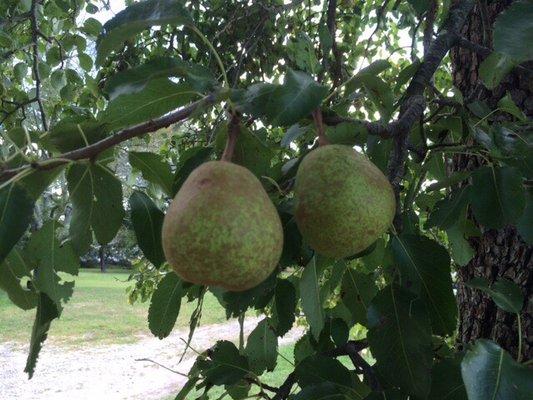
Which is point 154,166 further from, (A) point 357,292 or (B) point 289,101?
(A) point 357,292

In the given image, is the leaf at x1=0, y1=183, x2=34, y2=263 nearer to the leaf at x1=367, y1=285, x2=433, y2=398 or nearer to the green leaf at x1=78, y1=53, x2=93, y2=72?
the leaf at x1=367, y1=285, x2=433, y2=398

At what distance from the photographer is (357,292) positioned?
1.45 m

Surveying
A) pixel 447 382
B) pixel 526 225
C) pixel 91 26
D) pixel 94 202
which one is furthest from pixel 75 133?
pixel 91 26

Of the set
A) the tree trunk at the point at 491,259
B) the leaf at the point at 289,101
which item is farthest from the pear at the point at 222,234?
the tree trunk at the point at 491,259

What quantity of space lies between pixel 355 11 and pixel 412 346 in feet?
8.35

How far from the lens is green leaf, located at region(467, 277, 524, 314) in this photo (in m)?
1.14

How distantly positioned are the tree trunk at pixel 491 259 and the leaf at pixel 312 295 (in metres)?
0.75

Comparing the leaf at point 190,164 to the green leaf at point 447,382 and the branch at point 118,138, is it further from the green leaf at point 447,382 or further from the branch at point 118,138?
the green leaf at point 447,382

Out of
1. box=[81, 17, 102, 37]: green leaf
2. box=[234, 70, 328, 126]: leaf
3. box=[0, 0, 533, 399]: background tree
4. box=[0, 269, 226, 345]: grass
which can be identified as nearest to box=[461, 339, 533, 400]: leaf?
box=[0, 0, 533, 399]: background tree

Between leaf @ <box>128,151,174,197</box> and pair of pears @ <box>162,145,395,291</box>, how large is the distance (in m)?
0.40

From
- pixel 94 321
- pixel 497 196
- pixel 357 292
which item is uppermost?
pixel 497 196

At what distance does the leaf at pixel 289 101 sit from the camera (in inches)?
32.2

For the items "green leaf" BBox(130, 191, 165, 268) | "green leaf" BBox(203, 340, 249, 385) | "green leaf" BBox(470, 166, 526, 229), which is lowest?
"green leaf" BBox(203, 340, 249, 385)

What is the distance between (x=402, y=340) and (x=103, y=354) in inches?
308
